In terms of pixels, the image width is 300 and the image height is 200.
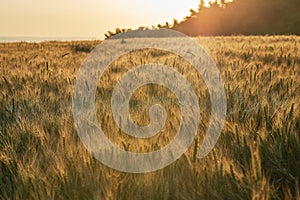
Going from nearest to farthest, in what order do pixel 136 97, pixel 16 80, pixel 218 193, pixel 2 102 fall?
pixel 218 193 → pixel 136 97 → pixel 2 102 → pixel 16 80

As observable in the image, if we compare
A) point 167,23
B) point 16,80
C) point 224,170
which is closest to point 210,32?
point 167,23

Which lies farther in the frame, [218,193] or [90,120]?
[90,120]

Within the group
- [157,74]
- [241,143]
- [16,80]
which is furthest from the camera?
[16,80]

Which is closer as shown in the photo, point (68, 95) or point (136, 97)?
→ point (136, 97)

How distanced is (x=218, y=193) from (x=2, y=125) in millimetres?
1764

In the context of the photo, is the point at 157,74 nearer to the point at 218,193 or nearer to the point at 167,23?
the point at 218,193

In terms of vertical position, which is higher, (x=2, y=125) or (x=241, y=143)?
(x=241, y=143)

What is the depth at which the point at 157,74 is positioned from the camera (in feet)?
11.9

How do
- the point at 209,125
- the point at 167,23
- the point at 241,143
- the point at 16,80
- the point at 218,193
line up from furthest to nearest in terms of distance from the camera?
the point at 167,23
the point at 16,80
the point at 209,125
the point at 241,143
the point at 218,193

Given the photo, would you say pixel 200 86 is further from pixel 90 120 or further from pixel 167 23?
pixel 167 23

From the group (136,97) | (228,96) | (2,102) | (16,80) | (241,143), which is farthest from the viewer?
(16,80)

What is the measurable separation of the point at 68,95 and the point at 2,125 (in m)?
0.72

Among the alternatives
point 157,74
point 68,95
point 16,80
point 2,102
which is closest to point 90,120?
point 68,95

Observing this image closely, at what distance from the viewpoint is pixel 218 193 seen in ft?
3.66
